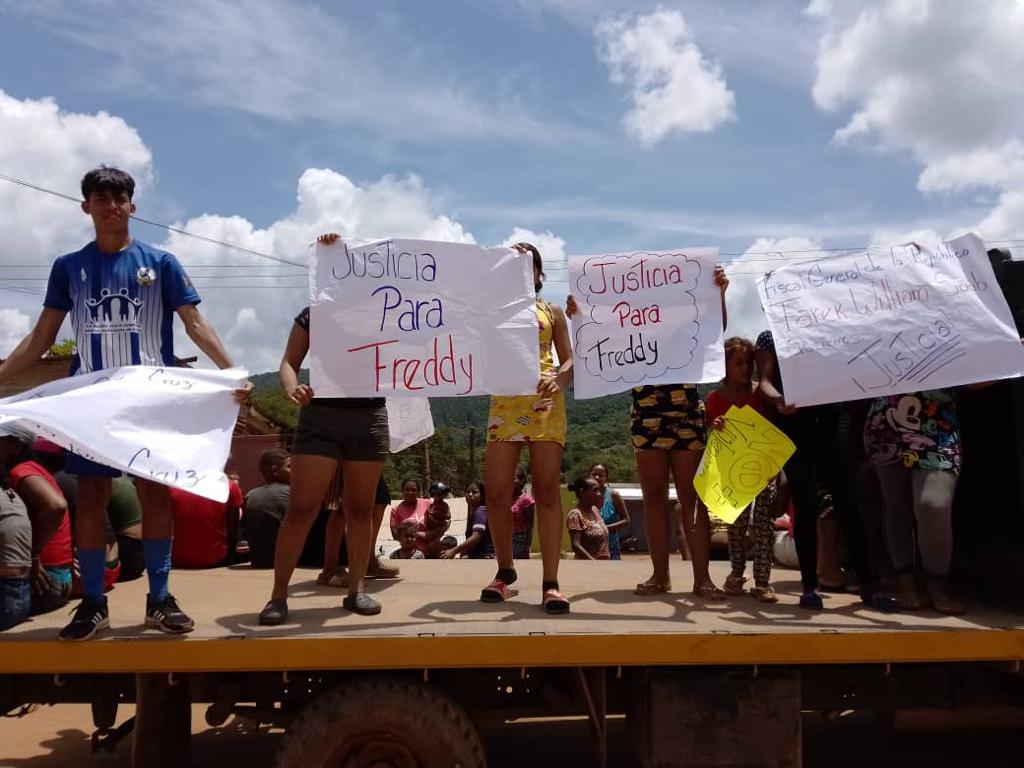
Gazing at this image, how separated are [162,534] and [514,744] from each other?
2.74 metres

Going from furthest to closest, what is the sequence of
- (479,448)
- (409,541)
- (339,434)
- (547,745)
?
(479,448)
(409,541)
(547,745)
(339,434)

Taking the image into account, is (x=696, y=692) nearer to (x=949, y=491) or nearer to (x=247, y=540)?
(x=949, y=491)

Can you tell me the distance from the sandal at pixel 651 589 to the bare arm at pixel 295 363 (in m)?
1.93

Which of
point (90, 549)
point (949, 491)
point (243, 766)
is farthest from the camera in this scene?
point (243, 766)

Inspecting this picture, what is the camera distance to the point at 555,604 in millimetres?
3645

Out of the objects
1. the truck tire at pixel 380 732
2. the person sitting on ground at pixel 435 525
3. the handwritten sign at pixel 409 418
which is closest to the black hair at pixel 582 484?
the person sitting on ground at pixel 435 525

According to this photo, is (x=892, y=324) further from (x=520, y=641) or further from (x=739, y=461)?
(x=520, y=641)

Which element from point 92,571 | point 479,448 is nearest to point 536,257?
point 92,571

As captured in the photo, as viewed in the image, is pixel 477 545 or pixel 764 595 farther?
pixel 477 545

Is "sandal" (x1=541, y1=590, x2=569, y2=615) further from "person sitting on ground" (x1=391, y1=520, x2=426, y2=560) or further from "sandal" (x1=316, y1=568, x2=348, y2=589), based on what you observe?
"person sitting on ground" (x1=391, y1=520, x2=426, y2=560)

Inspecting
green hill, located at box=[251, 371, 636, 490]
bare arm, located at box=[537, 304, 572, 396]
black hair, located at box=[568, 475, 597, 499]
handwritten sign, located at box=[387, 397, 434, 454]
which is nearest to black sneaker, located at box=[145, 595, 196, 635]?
bare arm, located at box=[537, 304, 572, 396]

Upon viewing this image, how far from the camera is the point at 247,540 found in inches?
211

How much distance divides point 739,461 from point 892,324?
3.21 feet

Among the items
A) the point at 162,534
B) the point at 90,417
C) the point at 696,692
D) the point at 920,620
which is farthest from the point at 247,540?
the point at 920,620
